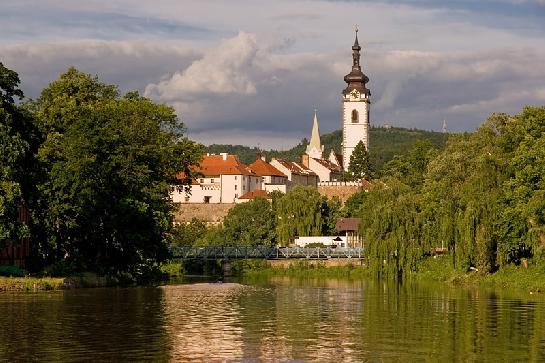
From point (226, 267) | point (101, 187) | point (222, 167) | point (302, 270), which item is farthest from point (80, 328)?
point (222, 167)

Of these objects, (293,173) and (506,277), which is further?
(293,173)

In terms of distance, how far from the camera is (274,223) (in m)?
115

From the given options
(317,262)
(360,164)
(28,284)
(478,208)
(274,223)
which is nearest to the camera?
(28,284)

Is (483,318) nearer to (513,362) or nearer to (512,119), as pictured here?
(513,362)

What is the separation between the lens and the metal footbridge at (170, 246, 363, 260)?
96375 mm

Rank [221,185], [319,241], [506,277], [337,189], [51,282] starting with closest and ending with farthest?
[51,282] < [506,277] < [319,241] < [337,189] < [221,185]

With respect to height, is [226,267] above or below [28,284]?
above

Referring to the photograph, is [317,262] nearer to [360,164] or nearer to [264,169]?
[360,164]

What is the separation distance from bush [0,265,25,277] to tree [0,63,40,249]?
9.39 feet

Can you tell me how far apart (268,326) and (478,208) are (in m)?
30.5

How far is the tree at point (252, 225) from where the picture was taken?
11419 centimetres

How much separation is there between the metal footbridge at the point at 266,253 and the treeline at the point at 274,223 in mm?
6145

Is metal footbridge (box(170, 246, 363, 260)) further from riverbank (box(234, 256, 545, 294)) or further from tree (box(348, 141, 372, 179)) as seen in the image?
tree (box(348, 141, 372, 179))

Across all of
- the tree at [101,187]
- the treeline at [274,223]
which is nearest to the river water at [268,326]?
the tree at [101,187]
